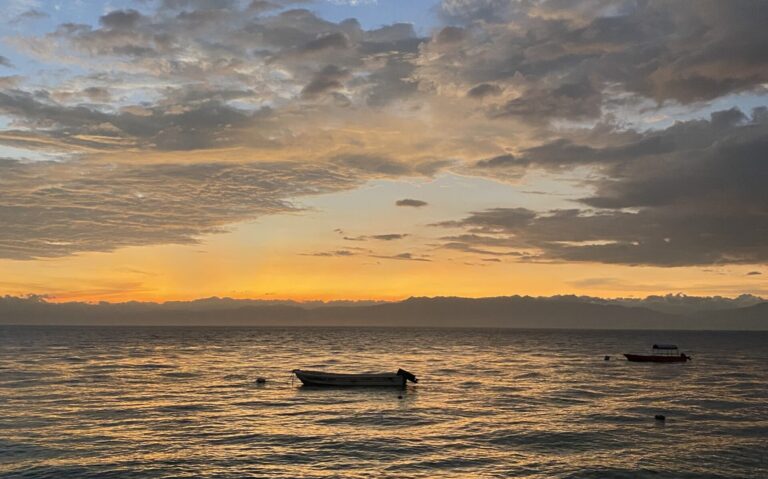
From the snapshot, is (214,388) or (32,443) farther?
(214,388)

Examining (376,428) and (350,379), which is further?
(350,379)

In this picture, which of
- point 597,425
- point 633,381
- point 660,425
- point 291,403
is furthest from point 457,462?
point 633,381

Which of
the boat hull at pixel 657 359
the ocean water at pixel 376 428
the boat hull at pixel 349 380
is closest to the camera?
the ocean water at pixel 376 428

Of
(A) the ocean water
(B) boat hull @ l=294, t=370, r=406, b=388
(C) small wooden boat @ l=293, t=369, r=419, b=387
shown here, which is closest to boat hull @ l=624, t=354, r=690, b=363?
(A) the ocean water

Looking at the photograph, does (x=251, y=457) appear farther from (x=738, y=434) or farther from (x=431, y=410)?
(x=738, y=434)

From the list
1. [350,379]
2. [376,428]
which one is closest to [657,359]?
[350,379]

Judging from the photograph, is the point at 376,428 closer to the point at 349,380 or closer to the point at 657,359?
the point at 349,380

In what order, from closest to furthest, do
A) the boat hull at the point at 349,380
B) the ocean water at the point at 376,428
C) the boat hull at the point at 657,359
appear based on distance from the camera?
the ocean water at the point at 376,428
the boat hull at the point at 349,380
the boat hull at the point at 657,359

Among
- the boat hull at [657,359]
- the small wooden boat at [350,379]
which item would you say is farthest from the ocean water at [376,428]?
the boat hull at [657,359]

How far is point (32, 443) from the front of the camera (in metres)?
40.9

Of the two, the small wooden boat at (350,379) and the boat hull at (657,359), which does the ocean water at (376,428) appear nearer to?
the small wooden boat at (350,379)

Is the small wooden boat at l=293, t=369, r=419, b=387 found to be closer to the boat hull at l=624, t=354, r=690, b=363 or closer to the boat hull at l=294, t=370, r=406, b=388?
the boat hull at l=294, t=370, r=406, b=388

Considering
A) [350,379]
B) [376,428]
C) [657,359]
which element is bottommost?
[657,359]

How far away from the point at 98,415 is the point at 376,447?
27.4m
